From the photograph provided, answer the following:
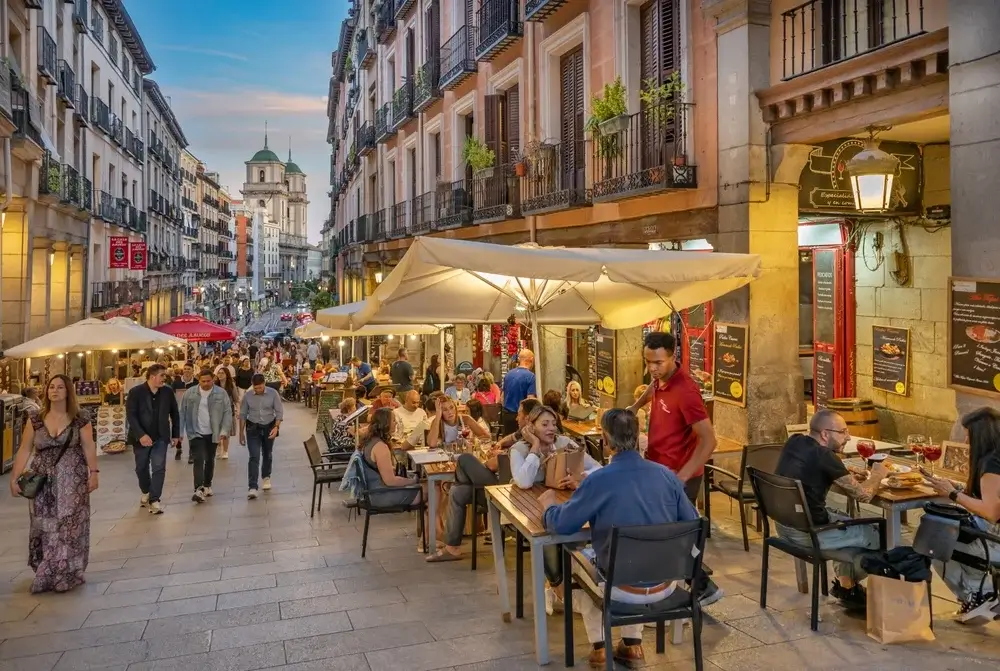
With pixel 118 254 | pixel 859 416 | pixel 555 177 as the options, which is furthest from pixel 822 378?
pixel 118 254

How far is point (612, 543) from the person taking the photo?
13.7 ft

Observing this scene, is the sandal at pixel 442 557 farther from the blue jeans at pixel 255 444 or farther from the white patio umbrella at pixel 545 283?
the blue jeans at pixel 255 444

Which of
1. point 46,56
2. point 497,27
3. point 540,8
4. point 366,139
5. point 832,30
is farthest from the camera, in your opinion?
point 366,139

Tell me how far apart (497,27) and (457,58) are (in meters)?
3.28

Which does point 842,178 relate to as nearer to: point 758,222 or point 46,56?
point 758,222

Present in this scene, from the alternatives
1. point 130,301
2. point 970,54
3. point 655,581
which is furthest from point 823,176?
point 130,301

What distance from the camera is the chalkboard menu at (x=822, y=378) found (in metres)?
11.8

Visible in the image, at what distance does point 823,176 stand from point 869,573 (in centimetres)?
611

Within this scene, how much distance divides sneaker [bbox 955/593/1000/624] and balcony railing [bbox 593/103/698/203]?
6363 mm

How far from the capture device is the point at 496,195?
1694 cm

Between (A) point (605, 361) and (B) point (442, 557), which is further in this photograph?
(A) point (605, 361)

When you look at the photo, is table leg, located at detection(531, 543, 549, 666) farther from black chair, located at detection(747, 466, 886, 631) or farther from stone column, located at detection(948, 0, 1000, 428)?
stone column, located at detection(948, 0, 1000, 428)

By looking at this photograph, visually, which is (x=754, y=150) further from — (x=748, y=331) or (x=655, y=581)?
(x=655, y=581)

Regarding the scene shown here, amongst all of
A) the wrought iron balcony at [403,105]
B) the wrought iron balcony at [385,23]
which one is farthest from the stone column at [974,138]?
the wrought iron balcony at [385,23]
